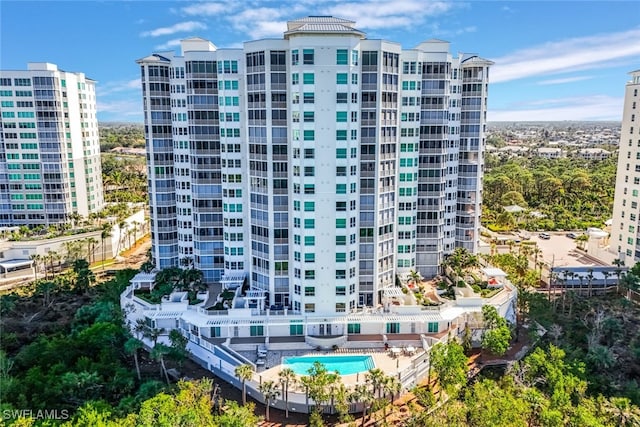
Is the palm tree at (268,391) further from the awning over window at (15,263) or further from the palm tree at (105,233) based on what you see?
the awning over window at (15,263)

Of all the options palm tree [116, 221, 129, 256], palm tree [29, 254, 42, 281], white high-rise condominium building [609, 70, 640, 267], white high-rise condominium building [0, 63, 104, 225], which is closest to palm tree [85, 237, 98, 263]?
palm tree [116, 221, 129, 256]

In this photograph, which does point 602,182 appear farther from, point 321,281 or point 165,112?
point 165,112

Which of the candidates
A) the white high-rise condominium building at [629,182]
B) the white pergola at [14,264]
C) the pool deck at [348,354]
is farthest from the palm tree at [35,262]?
the white high-rise condominium building at [629,182]

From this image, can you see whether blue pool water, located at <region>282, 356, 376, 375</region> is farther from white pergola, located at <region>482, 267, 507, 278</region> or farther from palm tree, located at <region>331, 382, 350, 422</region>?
white pergola, located at <region>482, 267, 507, 278</region>

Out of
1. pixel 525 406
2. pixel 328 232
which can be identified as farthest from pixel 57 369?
pixel 525 406

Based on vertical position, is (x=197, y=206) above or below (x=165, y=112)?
below

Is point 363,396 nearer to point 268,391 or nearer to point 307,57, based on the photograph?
point 268,391
